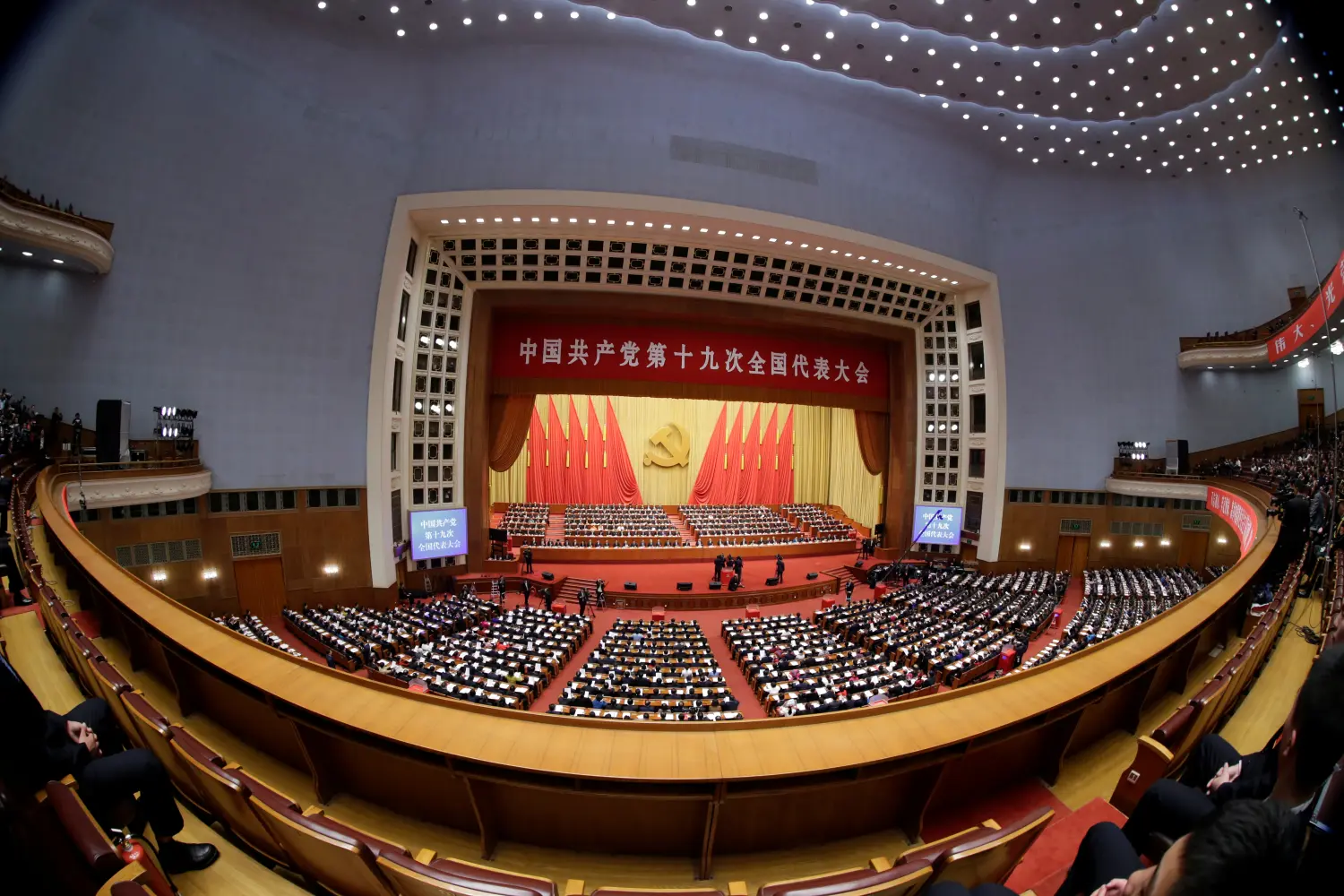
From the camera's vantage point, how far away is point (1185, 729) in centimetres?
268

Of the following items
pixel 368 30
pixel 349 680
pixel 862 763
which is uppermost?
pixel 368 30

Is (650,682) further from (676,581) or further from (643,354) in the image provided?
(643,354)

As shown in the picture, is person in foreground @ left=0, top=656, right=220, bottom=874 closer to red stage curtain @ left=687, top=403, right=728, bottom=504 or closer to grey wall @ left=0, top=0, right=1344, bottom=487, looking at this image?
grey wall @ left=0, top=0, right=1344, bottom=487

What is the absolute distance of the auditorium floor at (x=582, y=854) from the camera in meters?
2.48

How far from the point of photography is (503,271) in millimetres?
16016

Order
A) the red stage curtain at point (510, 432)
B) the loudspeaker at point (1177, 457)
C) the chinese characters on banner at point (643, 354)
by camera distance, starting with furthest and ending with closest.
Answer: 1. the red stage curtain at point (510, 432)
2. the loudspeaker at point (1177, 457)
3. the chinese characters on banner at point (643, 354)

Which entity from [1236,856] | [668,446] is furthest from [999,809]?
[668,446]

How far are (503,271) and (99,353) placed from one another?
Result: 9221 millimetres

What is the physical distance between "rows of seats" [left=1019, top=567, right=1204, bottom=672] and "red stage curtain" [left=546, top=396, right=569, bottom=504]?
20.1m

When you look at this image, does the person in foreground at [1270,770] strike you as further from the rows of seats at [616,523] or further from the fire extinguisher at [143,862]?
the rows of seats at [616,523]

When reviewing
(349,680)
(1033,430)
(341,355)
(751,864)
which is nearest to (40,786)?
(349,680)

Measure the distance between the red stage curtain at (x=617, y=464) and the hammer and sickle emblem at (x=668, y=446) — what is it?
1268 millimetres

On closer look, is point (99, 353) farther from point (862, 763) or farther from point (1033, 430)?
point (1033, 430)

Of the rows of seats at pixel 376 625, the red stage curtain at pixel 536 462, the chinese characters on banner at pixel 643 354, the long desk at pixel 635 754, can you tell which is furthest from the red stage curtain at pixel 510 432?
the long desk at pixel 635 754
